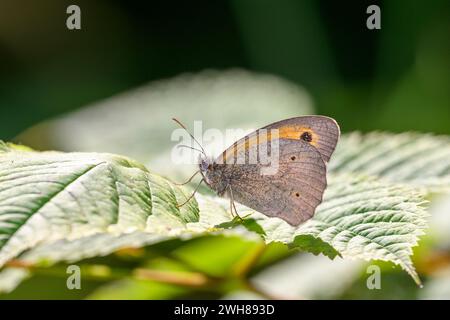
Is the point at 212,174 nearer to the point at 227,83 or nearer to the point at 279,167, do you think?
the point at 279,167

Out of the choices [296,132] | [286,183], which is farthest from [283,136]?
[286,183]

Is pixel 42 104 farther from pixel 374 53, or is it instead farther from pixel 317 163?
pixel 317 163

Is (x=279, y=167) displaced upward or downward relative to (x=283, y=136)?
downward

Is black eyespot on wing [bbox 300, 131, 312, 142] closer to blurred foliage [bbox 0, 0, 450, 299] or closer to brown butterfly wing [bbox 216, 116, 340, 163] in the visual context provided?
brown butterfly wing [bbox 216, 116, 340, 163]

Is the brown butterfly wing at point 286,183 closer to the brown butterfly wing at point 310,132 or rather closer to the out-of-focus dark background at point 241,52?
the brown butterfly wing at point 310,132

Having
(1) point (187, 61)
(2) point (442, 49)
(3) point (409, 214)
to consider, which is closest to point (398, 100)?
(2) point (442, 49)

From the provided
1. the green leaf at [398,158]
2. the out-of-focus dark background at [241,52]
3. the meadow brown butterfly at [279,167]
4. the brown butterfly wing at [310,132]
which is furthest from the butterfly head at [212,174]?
the out-of-focus dark background at [241,52]

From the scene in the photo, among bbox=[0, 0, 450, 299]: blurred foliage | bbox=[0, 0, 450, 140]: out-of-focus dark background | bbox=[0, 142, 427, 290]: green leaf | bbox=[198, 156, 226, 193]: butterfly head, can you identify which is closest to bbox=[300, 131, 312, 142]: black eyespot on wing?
bbox=[0, 142, 427, 290]: green leaf
